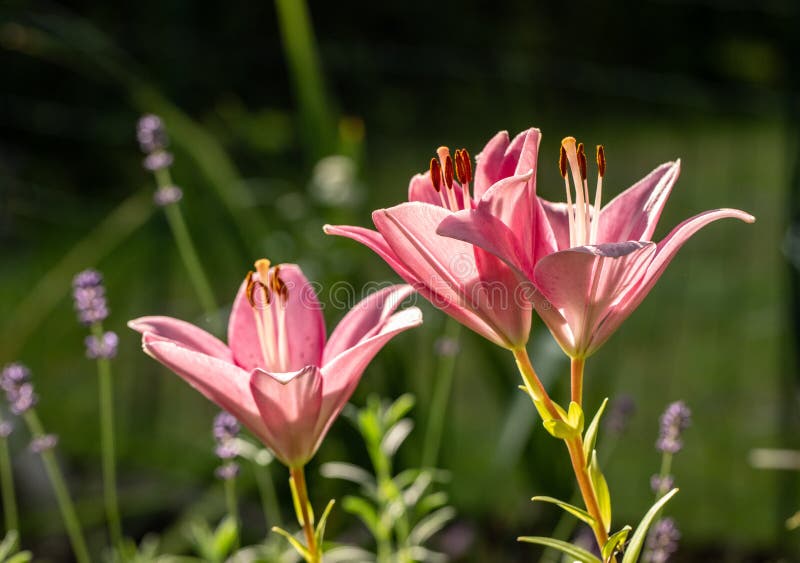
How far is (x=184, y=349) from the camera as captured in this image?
0.36m

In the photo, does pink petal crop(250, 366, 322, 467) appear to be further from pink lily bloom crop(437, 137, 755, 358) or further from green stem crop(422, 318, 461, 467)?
green stem crop(422, 318, 461, 467)

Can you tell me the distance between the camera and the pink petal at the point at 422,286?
352mm

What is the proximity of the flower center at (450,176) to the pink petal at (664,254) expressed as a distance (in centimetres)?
7

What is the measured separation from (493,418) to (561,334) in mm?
1579

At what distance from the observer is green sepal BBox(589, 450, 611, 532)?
0.36 meters

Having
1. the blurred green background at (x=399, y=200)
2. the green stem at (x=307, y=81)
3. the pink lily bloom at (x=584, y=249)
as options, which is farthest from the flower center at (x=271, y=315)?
the green stem at (x=307, y=81)

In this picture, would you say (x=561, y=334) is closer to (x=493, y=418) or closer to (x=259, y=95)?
(x=493, y=418)

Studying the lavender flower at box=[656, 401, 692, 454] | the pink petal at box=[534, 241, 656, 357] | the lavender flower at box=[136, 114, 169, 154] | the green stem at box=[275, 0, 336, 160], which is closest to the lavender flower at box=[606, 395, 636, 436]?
the lavender flower at box=[656, 401, 692, 454]

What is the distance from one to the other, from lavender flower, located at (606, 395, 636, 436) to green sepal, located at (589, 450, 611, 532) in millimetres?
162

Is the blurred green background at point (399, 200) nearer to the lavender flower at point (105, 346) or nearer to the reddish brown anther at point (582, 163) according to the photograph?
the lavender flower at point (105, 346)

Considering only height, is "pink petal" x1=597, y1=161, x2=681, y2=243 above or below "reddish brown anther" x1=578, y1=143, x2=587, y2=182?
below

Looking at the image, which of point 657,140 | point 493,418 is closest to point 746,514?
point 493,418

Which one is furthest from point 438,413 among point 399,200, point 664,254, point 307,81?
point 399,200

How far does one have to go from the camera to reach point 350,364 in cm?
37
